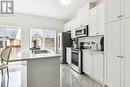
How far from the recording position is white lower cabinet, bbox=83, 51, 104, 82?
Result: 341 centimetres

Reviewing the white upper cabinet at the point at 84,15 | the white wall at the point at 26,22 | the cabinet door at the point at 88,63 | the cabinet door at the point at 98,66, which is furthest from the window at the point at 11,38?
the cabinet door at the point at 98,66

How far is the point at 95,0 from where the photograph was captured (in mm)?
4473

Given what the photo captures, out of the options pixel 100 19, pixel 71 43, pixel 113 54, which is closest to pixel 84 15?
pixel 100 19

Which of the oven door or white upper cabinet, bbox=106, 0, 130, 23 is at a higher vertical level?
white upper cabinet, bbox=106, 0, 130, 23

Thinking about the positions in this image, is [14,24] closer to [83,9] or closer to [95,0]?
[83,9]

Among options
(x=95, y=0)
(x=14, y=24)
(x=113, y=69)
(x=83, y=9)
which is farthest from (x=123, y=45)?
(x=14, y=24)

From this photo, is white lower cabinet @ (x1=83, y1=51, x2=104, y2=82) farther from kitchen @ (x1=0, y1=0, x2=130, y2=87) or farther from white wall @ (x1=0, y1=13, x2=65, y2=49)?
white wall @ (x1=0, y1=13, x2=65, y2=49)

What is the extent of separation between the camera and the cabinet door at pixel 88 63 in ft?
13.1

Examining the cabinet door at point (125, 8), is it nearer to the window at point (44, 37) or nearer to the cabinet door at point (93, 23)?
the cabinet door at point (93, 23)

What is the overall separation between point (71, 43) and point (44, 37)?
1790 mm

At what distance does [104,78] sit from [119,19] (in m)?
1.49

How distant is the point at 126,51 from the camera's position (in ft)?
8.16

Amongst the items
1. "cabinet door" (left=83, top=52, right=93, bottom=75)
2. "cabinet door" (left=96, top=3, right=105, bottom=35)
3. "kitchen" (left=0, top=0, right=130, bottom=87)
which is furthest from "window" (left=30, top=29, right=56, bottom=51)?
"cabinet door" (left=96, top=3, right=105, bottom=35)

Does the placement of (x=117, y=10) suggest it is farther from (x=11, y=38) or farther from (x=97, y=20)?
(x=11, y=38)
